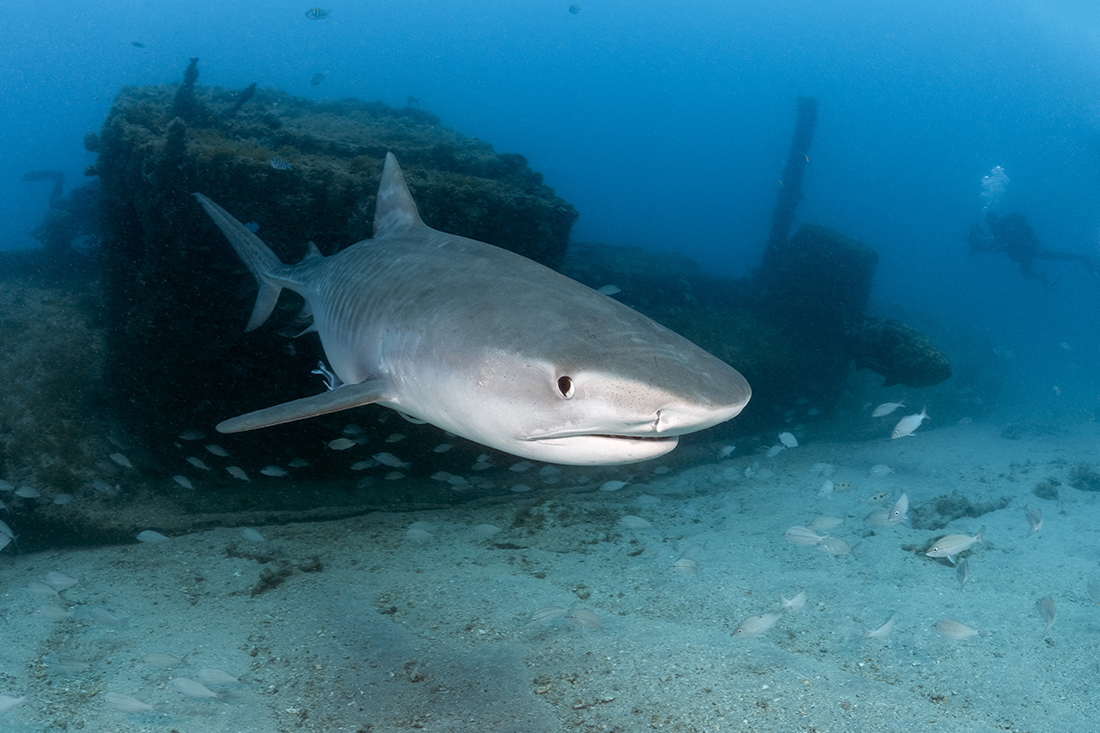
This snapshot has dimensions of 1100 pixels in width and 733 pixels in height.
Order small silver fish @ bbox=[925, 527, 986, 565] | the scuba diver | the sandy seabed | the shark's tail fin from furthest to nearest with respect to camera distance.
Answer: the scuba diver < the shark's tail fin < small silver fish @ bbox=[925, 527, 986, 565] < the sandy seabed

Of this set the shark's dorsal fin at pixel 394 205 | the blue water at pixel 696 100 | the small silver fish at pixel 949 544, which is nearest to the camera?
the shark's dorsal fin at pixel 394 205

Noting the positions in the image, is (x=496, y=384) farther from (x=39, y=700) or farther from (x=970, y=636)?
(x=970, y=636)

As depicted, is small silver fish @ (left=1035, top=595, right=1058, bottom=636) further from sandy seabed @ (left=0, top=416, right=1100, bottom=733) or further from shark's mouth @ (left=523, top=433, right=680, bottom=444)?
shark's mouth @ (left=523, top=433, right=680, bottom=444)

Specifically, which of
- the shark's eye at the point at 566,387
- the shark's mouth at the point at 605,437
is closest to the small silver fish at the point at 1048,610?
the shark's mouth at the point at 605,437

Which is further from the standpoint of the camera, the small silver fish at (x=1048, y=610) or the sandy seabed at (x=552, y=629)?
the small silver fish at (x=1048, y=610)

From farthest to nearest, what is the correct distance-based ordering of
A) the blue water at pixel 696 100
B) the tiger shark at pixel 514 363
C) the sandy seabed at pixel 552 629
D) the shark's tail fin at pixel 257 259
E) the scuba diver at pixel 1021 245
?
the blue water at pixel 696 100 < the scuba diver at pixel 1021 245 < the shark's tail fin at pixel 257 259 < the sandy seabed at pixel 552 629 < the tiger shark at pixel 514 363

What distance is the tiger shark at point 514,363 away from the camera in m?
1.68

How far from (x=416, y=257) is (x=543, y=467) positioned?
5243 millimetres

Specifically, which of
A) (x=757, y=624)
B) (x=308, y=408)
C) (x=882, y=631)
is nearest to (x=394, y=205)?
(x=308, y=408)

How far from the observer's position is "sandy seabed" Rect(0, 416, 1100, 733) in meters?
2.68

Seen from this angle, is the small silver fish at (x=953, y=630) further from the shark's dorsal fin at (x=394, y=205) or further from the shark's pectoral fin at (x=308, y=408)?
the shark's dorsal fin at (x=394, y=205)

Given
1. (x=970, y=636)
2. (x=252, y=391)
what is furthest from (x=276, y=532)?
(x=970, y=636)

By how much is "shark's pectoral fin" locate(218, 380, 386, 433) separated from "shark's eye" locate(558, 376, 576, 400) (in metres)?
0.98

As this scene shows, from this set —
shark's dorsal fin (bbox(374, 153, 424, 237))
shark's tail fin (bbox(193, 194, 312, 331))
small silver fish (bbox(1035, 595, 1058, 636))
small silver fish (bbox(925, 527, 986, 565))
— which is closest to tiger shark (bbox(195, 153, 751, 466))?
shark's dorsal fin (bbox(374, 153, 424, 237))
